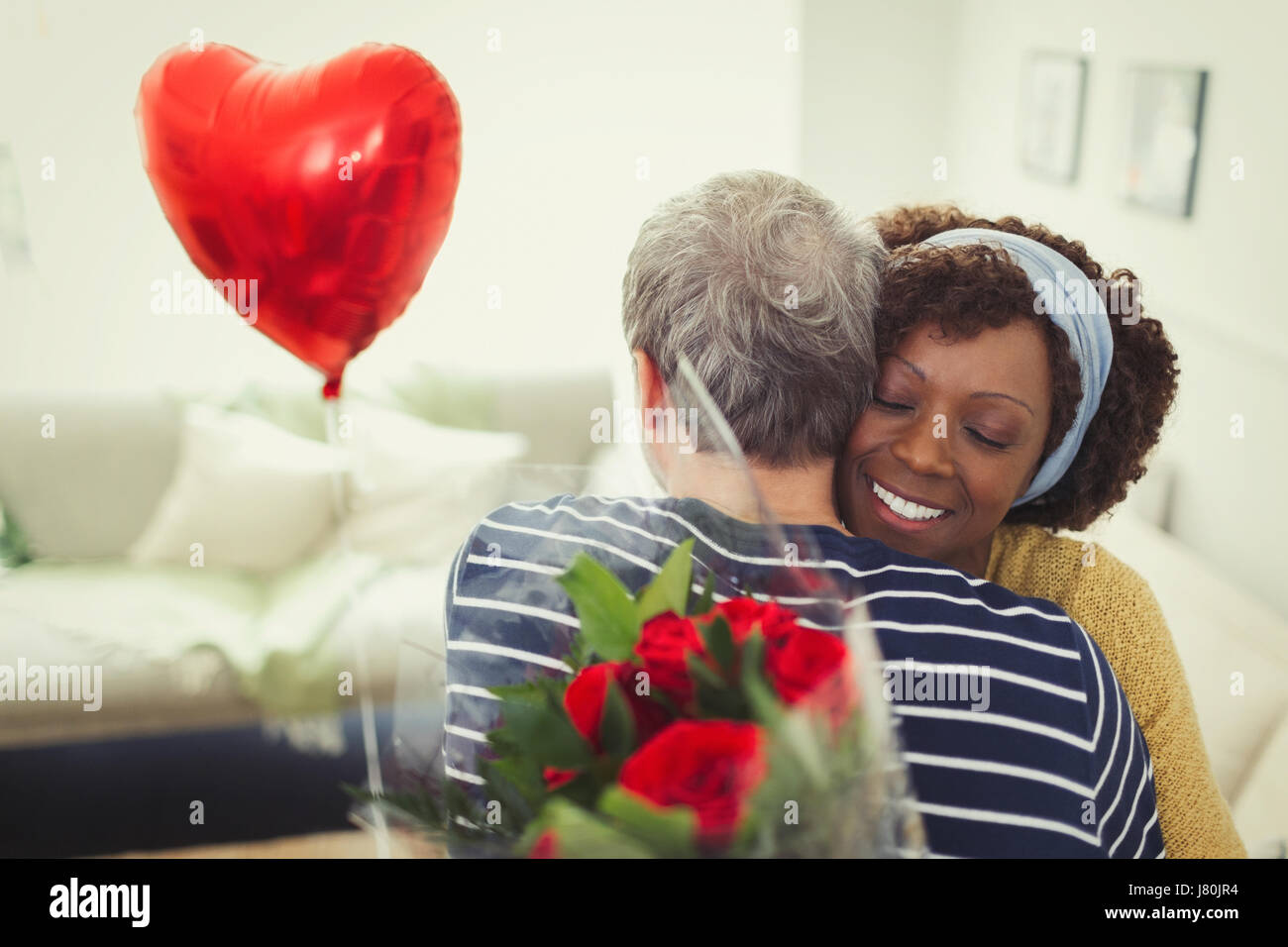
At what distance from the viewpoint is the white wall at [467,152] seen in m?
3.19

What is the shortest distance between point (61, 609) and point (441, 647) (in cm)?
215

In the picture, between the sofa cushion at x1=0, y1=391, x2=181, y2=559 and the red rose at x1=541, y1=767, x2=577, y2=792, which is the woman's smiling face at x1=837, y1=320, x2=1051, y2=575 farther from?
the sofa cushion at x1=0, y1=391, x2=181, y2=559

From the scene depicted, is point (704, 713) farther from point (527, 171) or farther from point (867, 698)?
point (527, 171)

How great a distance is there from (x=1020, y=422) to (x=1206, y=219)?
1439 millimetres

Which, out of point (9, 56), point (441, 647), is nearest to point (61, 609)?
point (9, 56)

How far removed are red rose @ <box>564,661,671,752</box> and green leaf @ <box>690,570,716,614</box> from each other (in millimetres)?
59

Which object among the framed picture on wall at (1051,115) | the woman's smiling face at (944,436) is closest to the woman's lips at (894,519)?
the woman's smiling face at (944,436)

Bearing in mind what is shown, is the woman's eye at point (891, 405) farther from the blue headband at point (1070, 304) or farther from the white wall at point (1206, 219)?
the white wall at point (1206, 219)

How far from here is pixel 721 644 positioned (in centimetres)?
42

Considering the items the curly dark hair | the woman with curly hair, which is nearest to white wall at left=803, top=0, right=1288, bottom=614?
the curly dark hair

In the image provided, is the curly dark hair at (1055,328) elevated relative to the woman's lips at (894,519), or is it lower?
elevated

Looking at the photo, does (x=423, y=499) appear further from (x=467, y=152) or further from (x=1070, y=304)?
(x=467, y=152)

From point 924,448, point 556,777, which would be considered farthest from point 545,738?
point 924,448
